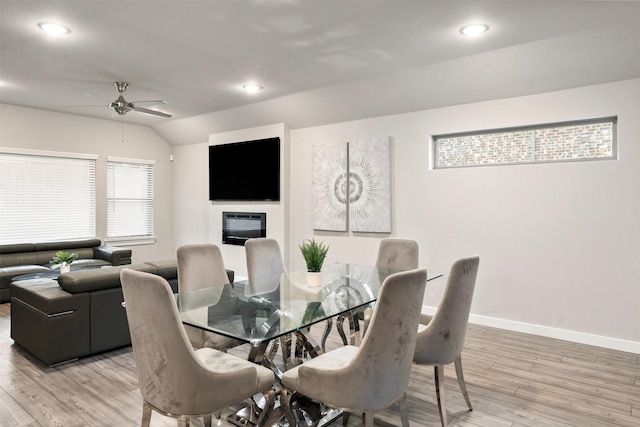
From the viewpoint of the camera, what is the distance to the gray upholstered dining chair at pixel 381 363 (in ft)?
5.54

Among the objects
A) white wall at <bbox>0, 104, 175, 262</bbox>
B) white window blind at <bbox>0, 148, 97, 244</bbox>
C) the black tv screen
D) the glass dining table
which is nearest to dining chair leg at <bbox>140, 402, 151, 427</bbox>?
the glass dining table

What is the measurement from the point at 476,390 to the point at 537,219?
209cm

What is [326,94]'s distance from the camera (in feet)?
16.4

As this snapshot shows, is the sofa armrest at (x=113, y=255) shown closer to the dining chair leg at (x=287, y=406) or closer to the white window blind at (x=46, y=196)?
the white window blind at (x=46, y=196)

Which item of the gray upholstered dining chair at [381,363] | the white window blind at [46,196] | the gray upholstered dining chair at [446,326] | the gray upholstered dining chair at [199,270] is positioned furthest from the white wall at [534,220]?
the white window blind at [46,196]

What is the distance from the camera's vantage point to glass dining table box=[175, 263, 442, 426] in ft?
6.49

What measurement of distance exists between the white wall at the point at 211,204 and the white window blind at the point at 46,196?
5.08 ft

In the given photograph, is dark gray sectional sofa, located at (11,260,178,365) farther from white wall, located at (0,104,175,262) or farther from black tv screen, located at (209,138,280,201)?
white wall, located at (0,104,175,262)

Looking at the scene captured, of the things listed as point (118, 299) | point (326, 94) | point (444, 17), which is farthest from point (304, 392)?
point (326, 94)

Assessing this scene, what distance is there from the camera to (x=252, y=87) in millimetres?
4883

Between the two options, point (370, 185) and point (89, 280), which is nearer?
point (89, 280)

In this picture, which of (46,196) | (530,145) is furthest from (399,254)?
(46,196)

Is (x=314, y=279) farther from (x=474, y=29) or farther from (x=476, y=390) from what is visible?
(x=474, y=29)

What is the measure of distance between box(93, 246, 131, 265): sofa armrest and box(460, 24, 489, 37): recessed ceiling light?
568cm
